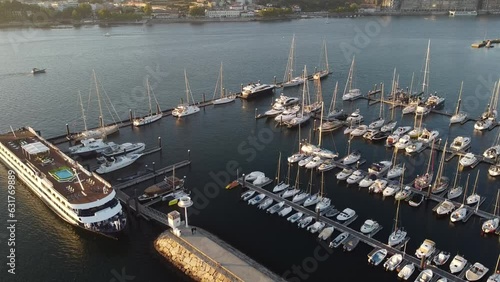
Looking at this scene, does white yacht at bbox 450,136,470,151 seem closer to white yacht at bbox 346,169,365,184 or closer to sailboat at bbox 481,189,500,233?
white yacht at bbox 346,169,365,184

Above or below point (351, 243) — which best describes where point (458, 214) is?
above

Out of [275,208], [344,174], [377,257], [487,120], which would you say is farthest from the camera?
[487,120]

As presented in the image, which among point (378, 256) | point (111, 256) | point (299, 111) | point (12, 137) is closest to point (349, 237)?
point (378, 256)

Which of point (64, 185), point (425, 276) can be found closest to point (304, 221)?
point (425, 276)

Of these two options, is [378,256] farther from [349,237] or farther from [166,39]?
[166,39]

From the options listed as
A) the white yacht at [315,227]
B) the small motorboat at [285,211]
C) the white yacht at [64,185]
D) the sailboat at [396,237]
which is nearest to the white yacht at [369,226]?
the sailboat at [396,237]

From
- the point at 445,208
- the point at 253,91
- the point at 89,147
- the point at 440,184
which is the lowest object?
the point at 445,208

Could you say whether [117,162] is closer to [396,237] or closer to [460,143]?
[396,237]
